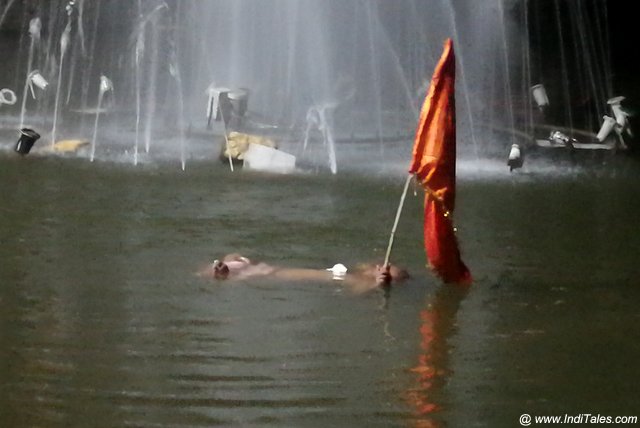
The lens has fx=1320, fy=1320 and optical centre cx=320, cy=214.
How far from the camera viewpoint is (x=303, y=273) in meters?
12.4

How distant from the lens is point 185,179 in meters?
20.6

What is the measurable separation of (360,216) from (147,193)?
3.51m

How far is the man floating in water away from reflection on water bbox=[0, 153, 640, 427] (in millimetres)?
184

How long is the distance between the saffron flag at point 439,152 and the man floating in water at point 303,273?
2.76ft

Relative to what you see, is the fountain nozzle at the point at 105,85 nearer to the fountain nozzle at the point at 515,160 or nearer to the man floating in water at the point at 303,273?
the fountain nozzle at the point at 515,160

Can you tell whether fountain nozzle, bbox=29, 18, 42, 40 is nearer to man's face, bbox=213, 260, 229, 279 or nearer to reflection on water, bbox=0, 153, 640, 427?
reflection on water, bbox=0, 153, 640, 427

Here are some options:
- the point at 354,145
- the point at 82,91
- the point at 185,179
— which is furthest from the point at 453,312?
the point at 82,91

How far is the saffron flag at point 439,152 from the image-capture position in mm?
11109

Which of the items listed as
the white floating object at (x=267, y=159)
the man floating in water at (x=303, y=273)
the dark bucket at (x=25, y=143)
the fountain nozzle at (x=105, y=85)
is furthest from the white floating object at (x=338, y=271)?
the fountain nozzle at (x=105, y=85)

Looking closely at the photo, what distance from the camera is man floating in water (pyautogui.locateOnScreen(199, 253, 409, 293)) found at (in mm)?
12008

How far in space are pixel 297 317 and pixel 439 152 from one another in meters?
1.84

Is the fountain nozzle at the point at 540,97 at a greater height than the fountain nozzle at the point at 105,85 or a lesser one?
lesser

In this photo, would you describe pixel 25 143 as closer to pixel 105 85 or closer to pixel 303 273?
pixel 105 85

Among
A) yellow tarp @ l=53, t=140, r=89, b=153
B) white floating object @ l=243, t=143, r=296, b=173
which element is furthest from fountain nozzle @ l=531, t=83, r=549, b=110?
yellow tarp @ l=53, t=140, r=89, b=153
